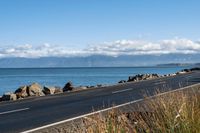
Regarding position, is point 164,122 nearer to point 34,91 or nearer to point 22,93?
point 22,93

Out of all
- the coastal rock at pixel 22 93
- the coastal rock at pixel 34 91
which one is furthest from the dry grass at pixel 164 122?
the coastal rock at pixel 34 91

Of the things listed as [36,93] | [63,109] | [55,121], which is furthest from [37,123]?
[36,93]

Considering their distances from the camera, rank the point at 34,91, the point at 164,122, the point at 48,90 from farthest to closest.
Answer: the point at 48,90 → the point at 34,91 → the point at 164,122

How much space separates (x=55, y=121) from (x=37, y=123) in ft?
1.93

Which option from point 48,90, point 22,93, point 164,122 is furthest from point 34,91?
point 164,122

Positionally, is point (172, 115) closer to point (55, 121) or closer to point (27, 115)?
point (55, 121)

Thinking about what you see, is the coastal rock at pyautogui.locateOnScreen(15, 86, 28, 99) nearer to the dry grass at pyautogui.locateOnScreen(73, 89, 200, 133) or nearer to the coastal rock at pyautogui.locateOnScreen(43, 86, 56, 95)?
the coastal rock at pyautogui.locateOnScreen(43, 86, 56, 95)

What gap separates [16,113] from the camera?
16453 mm

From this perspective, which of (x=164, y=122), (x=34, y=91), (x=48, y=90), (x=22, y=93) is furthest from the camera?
(x=48, y=90)

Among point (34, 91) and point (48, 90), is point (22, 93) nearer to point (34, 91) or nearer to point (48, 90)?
point (34, 91)

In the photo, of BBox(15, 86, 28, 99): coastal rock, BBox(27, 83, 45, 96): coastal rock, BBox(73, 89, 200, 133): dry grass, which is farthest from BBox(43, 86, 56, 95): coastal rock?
BBox(73, 89, 200, 133): dry grass

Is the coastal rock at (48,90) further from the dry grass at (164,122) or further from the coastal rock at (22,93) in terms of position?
the dry grass at (164,122)

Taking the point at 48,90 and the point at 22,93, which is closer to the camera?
the point at 22,93

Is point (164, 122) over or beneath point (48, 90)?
over
